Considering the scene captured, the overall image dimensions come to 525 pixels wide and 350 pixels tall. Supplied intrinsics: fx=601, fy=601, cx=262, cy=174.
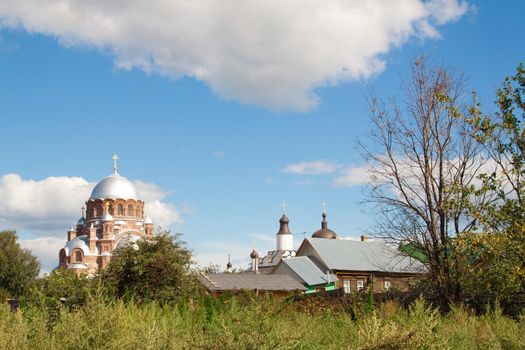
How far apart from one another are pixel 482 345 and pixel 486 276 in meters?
7.86

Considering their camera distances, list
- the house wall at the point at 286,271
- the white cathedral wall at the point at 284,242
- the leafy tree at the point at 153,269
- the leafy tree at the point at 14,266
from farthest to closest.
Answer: the white cathedral wall at the point at 284,242 < the leafy tree at the point at 14,266 < the house wall at the point at 286,271 < the leafy tree at the point at 153,269

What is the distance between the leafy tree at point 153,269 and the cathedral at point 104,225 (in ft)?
170

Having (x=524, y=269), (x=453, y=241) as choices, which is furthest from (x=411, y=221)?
(x=524, y=269)

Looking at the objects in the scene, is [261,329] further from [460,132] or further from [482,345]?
[460,132]

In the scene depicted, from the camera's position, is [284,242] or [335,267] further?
[284,242]

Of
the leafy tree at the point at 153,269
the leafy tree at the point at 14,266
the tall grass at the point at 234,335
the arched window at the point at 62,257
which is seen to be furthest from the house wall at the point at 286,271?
the tall grass at the point at 234,335

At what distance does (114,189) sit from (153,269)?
191 feet

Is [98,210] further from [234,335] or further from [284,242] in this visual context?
[234,335]

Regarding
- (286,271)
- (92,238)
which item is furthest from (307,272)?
(92,238)

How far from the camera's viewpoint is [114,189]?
7812 cm

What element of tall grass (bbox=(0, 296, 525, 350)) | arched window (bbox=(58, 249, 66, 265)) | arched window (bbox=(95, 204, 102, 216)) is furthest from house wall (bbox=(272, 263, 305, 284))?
tall grass (bbox=(0, 296, 525, 350))

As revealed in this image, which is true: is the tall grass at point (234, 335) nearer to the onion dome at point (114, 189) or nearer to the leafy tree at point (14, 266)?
the leafy tree at point (14, 266)

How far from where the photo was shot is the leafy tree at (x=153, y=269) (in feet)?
70.9

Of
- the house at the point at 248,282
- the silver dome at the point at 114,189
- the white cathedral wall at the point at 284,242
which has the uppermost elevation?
the silver dome at the point at 114,189
